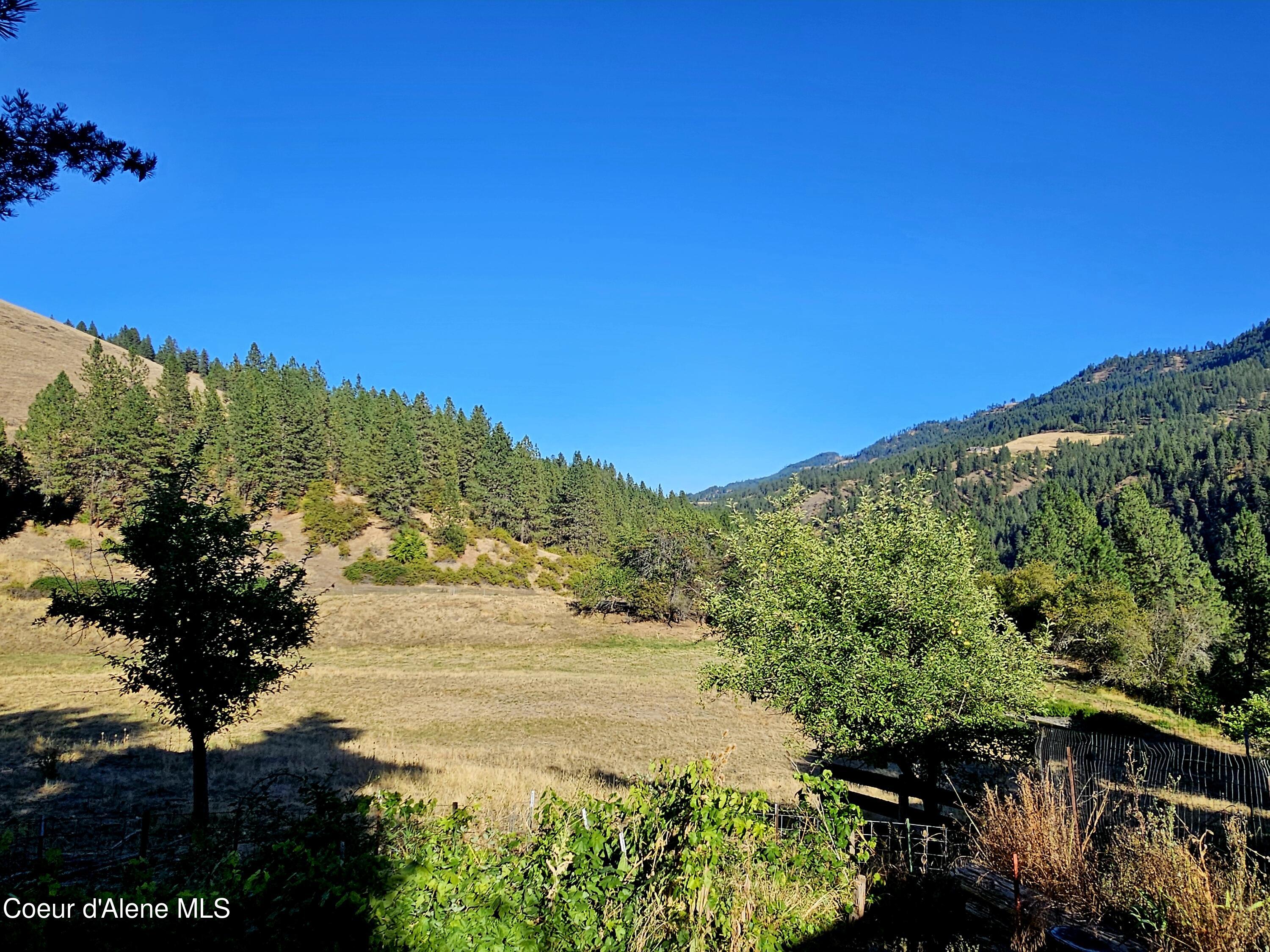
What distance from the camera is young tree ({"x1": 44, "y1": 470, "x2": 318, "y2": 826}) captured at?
13008mm

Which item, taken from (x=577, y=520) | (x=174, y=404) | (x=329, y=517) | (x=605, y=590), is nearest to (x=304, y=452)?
(x=329, y=517)

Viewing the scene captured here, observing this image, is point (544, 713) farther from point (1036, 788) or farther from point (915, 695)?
point (1036, 788)

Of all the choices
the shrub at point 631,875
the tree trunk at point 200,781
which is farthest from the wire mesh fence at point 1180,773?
the tree trunk at point 200,781

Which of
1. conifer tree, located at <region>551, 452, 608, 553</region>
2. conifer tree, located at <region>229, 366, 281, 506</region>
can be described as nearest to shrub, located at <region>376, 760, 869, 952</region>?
conifer tree, located at <region>229, 366, 281, 506</region>

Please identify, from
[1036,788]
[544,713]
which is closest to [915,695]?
[1036,788]

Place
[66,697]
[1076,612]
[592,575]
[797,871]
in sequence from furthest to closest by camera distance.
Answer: [592,575] → [1076,612] → [66,697] → [797,871]

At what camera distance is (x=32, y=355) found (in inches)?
5207

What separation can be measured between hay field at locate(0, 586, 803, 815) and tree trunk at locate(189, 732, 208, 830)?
10.6ft

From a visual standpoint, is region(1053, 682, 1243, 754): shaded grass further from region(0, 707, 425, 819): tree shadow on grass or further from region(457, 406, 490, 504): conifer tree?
region(457, 406, 490, 504): conifer tree

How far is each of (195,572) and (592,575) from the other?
57.8m

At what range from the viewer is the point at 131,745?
22.9 m

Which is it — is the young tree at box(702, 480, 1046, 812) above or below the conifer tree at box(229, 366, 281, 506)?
below

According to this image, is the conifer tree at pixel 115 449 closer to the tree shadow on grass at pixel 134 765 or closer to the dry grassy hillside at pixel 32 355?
the dry grassy hillside at pixel 32 355

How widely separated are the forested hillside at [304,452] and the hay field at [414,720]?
24.2 metres
